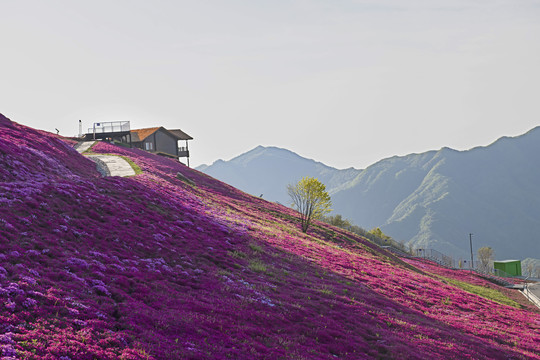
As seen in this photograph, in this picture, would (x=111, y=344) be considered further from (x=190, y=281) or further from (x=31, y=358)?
(x=190, y=281)

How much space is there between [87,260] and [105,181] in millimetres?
17786

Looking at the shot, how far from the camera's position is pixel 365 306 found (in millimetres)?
26203

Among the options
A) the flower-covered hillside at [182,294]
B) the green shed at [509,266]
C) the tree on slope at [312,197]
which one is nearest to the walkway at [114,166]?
the flower-covered hillside at [182,294]

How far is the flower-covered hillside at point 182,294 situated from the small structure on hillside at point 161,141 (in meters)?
66.6

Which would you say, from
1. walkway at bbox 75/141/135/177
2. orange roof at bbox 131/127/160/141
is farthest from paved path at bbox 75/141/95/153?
orange roof at bbox 131/127/160/141

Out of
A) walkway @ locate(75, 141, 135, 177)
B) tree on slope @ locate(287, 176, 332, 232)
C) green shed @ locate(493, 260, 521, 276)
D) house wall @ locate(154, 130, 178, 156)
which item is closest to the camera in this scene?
walkway @ locate(75, 141, 135, 177)

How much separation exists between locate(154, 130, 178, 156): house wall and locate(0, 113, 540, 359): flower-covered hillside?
68.8 metres

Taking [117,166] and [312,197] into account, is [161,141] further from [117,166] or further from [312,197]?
[312,197]

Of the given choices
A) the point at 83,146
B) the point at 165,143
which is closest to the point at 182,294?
the point at 83,146

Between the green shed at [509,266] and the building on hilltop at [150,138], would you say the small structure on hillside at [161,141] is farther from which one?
the green shed at [509,266]

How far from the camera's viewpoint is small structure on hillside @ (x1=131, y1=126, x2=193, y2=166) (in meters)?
107

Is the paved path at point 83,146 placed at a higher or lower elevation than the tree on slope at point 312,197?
higher

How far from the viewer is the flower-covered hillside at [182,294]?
15.0m

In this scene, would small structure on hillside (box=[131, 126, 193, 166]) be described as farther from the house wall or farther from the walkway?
the walkway
